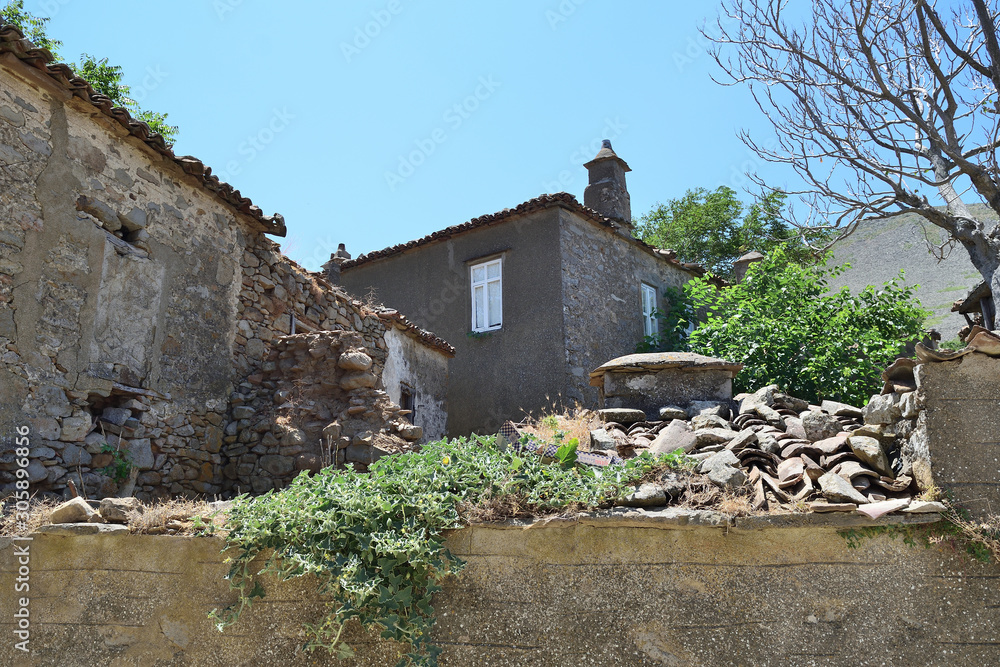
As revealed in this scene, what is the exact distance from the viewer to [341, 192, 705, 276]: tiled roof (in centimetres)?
1209

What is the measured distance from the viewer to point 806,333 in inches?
410

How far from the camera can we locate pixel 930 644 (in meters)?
3.70

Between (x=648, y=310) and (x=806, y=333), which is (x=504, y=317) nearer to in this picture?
(x=648, y=310)

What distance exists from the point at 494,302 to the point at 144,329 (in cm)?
706

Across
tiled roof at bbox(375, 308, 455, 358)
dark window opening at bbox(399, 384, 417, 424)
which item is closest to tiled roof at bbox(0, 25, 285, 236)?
tiled roof at bbox(375, 308, 455, 358)

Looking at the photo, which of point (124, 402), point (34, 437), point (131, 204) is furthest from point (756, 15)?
point (34, 437)

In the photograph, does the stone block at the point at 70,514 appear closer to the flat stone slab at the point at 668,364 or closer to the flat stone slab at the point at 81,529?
the flat stone slab at the point at 81,529

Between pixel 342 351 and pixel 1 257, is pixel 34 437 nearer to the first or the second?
pixel 1 257

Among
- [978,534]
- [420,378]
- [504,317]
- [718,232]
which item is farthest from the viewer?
A: [718,232]

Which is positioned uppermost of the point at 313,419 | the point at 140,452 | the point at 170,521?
the point at 313,419

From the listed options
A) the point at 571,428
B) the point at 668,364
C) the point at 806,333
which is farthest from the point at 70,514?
the point at 806,333

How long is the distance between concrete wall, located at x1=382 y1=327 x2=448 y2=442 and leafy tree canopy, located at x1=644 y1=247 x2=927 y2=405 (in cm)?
420

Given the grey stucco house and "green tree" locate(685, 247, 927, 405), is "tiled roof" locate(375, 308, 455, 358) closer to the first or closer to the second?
the grey stucco house

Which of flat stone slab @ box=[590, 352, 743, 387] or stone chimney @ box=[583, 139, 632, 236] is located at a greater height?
stone chimney @ box=[583, 139, 632, 236]
